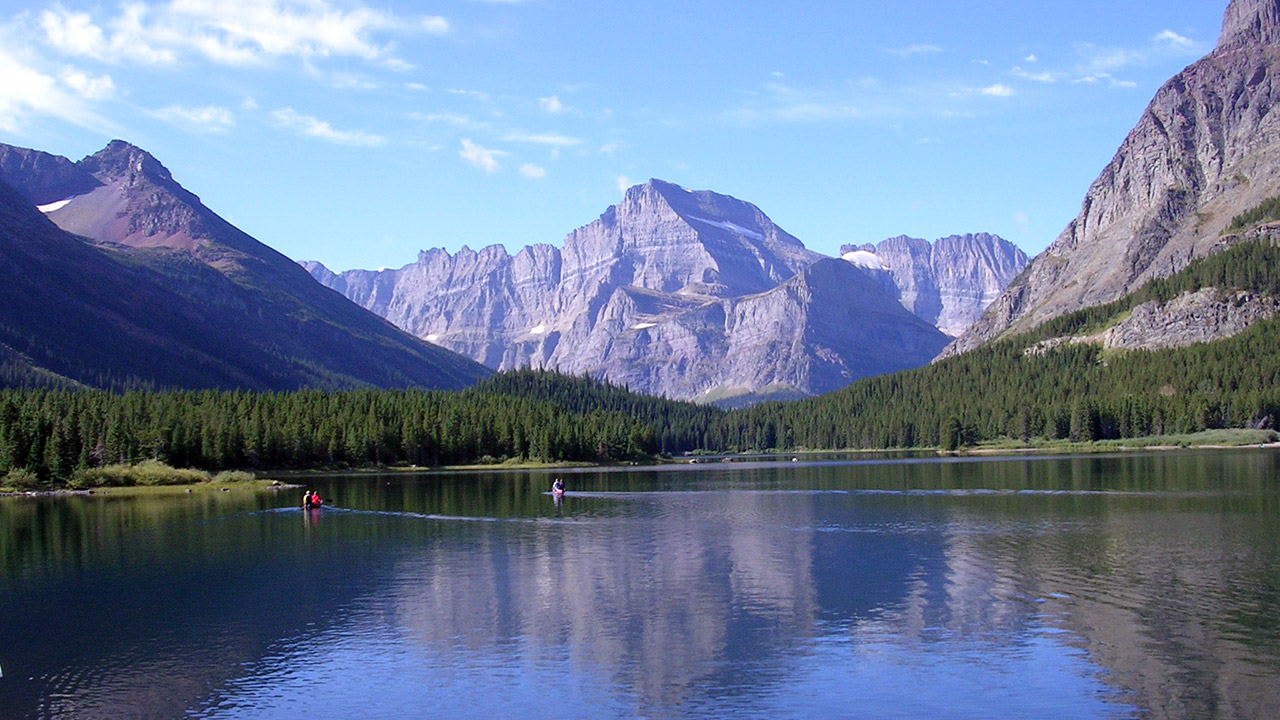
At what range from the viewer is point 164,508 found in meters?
124

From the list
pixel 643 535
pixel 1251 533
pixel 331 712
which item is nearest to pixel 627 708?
pixel 331 712

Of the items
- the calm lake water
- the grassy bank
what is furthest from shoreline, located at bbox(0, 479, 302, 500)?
the calm lake water

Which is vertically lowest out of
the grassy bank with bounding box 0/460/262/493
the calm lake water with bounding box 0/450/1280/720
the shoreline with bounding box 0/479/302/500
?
the calm lake water with bounding box 0/450/1280/720

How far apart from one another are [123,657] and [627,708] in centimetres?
2410

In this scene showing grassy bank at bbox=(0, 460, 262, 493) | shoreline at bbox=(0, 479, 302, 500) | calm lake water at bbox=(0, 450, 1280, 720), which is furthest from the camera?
grassy bank at bbox=(0, 460, 262, 493)

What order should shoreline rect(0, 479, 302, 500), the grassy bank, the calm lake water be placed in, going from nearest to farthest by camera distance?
the calm lake water
shoreline rect(0, 479, 302, 500)
the grassy bank

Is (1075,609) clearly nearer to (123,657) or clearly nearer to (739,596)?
(739,596)

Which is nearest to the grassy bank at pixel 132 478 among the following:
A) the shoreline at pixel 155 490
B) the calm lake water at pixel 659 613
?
the shoreline at pixel 155 490

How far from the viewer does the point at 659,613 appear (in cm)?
5547

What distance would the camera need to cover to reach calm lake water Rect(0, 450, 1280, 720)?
39938 millimetres

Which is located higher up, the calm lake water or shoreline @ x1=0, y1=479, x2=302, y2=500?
shoreline @ x1=0, y1=479, x2=302, y2=500

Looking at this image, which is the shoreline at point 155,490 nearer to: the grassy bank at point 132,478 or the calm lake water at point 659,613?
the grassy bank at point 132,478

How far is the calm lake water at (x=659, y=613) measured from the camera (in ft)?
131

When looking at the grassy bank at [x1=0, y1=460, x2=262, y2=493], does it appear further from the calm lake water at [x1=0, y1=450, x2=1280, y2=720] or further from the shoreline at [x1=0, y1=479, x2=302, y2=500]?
the calm lake water at [x1=0, y1=450, x2=1280, y2=720]
